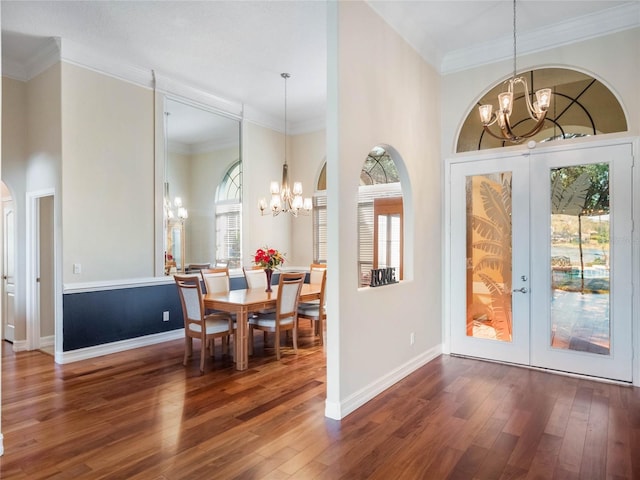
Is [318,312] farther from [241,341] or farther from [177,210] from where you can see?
[177,210]

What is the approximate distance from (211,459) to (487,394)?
8.06 feet

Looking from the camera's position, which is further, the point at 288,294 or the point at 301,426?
the point at 288,294

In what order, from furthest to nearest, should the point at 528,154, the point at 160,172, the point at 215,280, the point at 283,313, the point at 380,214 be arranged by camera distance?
the point at 380,214 < the point at 160,172 < the point at 215,280 < the point at 283,313 < the point at 528,154

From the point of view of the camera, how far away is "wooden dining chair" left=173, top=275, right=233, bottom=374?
447cm

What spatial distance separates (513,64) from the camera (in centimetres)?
450

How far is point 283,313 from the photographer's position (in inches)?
193

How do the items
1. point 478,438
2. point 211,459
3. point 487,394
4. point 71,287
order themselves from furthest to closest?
point 71,287, point 487,394, point 478,438, point 211,459

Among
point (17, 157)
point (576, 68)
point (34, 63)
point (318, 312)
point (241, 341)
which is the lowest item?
point (241, 341)

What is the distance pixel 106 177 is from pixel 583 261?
218 inches

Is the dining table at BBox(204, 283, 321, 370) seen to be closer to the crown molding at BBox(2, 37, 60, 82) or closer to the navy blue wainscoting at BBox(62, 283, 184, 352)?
the navy blue wainscoting at BBox(62, 283, 184, 352)

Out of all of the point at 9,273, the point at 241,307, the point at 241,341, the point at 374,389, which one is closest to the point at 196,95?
the point at 241,307

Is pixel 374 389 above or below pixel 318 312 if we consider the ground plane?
below

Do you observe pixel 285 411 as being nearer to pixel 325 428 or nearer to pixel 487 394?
pixel 325 428

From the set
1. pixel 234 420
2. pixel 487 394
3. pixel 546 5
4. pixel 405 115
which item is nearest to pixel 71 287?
pixel 234 420
